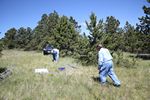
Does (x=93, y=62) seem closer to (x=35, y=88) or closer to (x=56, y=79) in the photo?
(x=56, y=79)

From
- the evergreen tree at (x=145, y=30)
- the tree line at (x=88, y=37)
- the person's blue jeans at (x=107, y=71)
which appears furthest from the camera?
the evergreen tree at (x=145, y=30)

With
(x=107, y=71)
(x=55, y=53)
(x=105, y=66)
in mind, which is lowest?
(x=107, y=71)

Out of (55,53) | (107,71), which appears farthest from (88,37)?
(107,71)

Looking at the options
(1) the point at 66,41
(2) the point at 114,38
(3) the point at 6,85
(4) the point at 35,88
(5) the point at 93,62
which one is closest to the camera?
(4) the point at 35,88

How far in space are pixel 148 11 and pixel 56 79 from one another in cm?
2713

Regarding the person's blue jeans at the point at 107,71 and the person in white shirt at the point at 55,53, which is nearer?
the person's blue jeans at the point at 107,71

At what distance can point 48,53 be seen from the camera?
37.8 meters

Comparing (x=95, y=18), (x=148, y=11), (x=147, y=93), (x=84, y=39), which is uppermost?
(x=148, y=11)

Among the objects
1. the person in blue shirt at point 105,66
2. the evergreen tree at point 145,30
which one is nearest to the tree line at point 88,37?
the evergreen tree at point 145,30

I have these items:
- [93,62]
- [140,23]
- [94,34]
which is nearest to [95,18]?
[94,34]

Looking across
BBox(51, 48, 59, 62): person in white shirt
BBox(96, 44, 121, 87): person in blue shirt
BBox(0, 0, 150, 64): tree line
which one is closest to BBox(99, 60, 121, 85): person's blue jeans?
BBox(96, 44, 121, 87): person in blue shirt

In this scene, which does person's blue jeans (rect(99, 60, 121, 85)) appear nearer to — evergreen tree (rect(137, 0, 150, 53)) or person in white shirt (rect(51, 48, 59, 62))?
person in white shirt (rect(51, 48, 59, 62))

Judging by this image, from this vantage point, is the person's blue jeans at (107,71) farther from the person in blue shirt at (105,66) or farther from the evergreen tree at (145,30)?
the evergreen tree at (145,30)

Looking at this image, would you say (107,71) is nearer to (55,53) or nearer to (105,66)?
(105,66)
